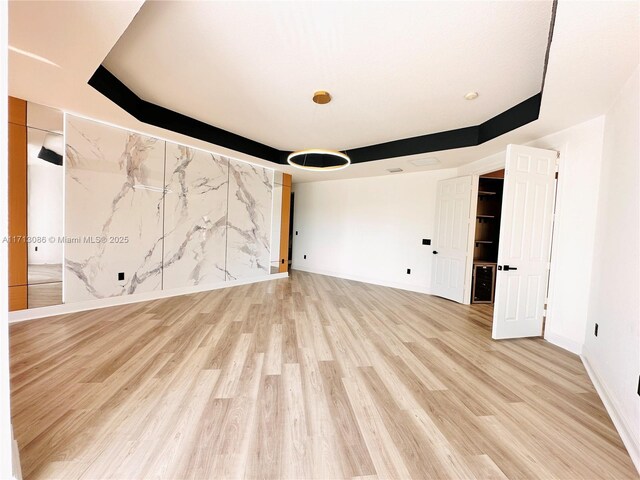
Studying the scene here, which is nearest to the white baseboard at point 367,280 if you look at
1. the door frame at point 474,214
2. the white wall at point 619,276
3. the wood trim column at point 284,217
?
the door frame at point 474,214

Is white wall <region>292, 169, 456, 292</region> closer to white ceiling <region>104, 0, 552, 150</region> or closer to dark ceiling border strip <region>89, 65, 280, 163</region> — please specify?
white ceiling <region>104, 0, 552, 150</region>

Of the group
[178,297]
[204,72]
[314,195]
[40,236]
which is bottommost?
[178,297]

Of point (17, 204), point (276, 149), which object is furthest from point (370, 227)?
point (17, 204)

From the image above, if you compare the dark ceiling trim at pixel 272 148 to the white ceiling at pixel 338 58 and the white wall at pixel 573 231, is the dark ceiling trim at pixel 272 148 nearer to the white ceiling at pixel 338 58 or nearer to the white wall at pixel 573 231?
the white ceiling at pixel 338 58

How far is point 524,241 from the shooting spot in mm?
3334

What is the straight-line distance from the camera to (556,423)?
1.83 m

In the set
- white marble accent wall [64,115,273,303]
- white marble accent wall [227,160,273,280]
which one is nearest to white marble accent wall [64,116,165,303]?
white marble accent wall [64,115,273,303]

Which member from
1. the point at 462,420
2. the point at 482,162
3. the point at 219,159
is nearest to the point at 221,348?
the point at 462,420

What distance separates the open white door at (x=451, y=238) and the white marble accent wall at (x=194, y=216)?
4.63 metres

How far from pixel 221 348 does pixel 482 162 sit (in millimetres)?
5179

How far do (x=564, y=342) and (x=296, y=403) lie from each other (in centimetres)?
340

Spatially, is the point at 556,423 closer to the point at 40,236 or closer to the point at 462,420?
the point at 462,420

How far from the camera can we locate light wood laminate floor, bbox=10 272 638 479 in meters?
1.44

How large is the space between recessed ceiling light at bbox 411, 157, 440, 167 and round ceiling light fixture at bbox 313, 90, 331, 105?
2401mm
